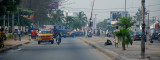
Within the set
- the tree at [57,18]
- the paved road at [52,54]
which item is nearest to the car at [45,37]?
the paved road at [52,54]

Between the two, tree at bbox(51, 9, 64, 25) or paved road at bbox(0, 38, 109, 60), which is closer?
paved road at bbox(0, 38, 109, 60)

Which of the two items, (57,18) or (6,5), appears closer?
(6,5)

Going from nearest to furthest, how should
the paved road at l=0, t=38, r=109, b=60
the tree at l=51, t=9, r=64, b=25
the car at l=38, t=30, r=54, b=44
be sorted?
the paved road at l=0, t=38, r=109, b=60 → the car at l=38, t=30, r=54, b=44 → the tree at l=51, t=9, r=64, b=25

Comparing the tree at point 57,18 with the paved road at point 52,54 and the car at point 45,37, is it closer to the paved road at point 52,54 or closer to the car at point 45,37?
the car at point 45,37

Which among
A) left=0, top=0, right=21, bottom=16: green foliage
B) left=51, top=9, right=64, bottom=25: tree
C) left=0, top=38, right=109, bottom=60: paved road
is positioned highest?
left=51, top=9, right=64, bottom=25: tree

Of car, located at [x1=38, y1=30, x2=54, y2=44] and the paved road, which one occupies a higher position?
car, located at [x1=38, y1=30, x2=54, y2=44]

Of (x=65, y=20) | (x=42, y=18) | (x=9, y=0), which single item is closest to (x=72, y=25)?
(x=65, y=20)

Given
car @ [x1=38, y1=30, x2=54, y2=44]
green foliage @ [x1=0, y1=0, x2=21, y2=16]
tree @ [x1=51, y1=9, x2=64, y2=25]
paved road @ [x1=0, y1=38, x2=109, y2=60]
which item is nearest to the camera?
paved road @ [x1=0, y1=38, x2=109, y2=60]

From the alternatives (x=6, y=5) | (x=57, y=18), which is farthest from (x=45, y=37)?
(x=57, y=18)

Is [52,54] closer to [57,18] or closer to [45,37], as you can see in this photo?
[45,37]

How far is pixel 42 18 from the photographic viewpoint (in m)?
89.0

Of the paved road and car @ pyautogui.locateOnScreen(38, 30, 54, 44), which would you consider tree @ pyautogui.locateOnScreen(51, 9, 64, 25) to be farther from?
the paved road

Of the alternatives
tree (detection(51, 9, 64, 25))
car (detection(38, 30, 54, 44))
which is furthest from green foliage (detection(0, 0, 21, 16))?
tree (detection(51, 9, 64, 25))

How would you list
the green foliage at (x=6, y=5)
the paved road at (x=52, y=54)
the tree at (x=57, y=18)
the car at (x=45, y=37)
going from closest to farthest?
the paved road at (x=52, y=54), the green foliage at (x=6, y=5), the car at (x=45, y=37), the tree at (x=57, y=18)
